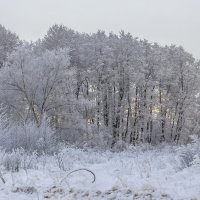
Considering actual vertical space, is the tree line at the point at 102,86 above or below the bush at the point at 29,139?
above

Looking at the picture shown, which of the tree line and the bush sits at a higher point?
the tree line

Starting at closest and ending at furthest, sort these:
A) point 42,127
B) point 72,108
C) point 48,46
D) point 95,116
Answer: point 42,127 < point 72,108 < point 95,116 < point 48,46

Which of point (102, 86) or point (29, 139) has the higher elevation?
point (102, 86)

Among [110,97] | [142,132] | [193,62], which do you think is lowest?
[142,132]

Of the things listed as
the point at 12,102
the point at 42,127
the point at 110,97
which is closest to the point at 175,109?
the point at 110,97

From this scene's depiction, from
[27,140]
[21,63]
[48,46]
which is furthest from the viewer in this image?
[48,46]

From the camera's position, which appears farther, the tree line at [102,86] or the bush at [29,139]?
the tree line at [102,86]

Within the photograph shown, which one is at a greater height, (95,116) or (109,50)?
(109,50)

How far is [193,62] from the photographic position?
51562mm

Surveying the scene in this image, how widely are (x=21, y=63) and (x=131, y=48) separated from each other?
1325cm

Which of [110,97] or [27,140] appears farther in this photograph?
[110,97]

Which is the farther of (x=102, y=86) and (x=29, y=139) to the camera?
(x=102, y=86)

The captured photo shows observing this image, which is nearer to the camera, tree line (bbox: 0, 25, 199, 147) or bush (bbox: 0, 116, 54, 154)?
bush (bbox: 0, 116, 54, 154)

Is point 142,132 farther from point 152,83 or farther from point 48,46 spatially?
point 48,46
